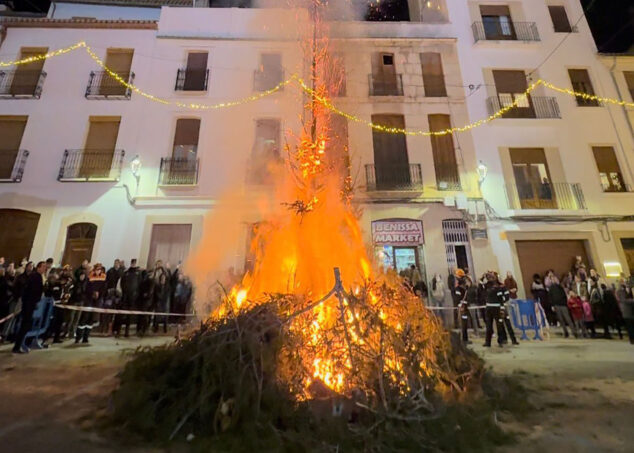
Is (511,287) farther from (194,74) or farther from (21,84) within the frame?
(21,84)

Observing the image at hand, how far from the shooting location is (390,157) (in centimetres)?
1374

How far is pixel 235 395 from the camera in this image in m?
3.02

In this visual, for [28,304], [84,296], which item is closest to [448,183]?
[84,296]

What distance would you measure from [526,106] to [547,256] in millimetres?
6736

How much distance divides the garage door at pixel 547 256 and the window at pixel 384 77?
8.33 metres

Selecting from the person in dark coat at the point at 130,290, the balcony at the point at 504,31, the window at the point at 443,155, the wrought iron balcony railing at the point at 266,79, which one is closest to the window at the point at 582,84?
the balcony at the point at 504,31

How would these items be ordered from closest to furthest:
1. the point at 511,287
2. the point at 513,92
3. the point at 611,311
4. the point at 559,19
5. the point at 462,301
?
the point at 462,301 < the point at 611,311 < the point at 511,287 < the point at 513,92 < the point at 559,19

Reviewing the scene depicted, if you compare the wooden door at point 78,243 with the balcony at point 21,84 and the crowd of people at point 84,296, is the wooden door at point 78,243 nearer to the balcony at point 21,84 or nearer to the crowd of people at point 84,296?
the crowd of people at point 84,296

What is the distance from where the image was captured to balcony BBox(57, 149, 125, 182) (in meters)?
12.4

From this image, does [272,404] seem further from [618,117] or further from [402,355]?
[618,117]

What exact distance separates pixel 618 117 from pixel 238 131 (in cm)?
1649

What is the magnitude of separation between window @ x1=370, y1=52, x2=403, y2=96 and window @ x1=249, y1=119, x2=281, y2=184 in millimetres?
4720

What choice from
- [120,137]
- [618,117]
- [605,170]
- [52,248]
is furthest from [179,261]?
[618,117]

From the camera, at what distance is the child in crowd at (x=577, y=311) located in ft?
30.0
